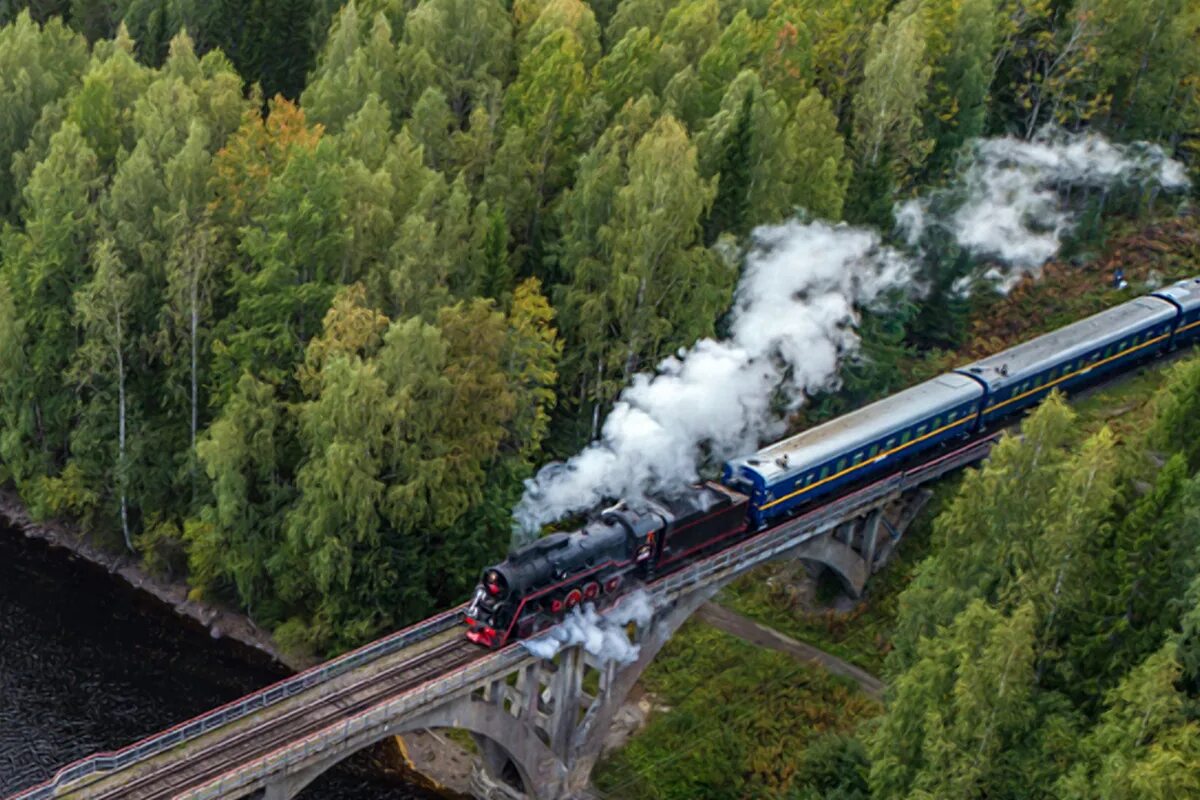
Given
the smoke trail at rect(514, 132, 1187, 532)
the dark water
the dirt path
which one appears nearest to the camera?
the smoke trail at rect(514, 132, 1187, 532)

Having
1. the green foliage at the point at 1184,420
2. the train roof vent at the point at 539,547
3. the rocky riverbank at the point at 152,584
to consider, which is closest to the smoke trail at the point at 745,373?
the train roof vent at the point at 539,547

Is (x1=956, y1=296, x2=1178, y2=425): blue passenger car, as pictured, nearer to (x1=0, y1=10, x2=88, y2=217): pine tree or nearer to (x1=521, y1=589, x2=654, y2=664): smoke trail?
(x1=521, y1=589, x2=654, y2=664): smoke trail

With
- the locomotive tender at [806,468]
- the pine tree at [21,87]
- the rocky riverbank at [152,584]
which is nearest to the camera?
the locomotive tender at [806,468]

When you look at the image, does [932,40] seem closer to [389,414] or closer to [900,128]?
A: [900,128]

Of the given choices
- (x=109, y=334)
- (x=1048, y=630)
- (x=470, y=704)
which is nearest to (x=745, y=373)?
(x=470, y=704)

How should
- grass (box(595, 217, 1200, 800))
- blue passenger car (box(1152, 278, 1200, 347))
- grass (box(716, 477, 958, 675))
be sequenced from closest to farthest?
grass (box(595, 217, 1200, 800)) → grass (box(716, 477, 958, 675)) → blue passenger car (box(1152, 278, 1200, 347))

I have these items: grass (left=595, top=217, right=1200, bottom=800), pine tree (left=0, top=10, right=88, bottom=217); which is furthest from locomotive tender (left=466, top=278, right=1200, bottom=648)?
pine tree (left=0, top=10, right=88, bottom=217)

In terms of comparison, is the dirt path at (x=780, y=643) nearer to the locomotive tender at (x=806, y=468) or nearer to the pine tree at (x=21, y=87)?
the locomotive tender at (x=806, y=468)

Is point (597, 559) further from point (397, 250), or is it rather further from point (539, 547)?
point (397, 250)
